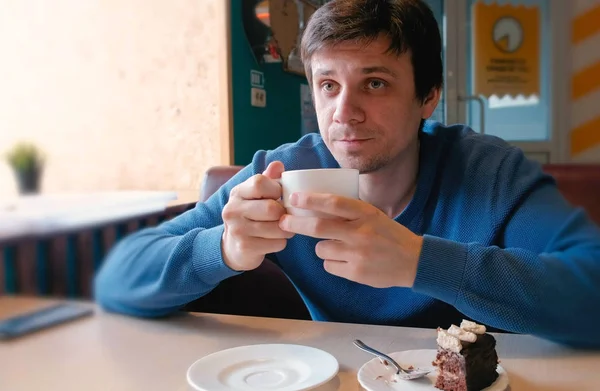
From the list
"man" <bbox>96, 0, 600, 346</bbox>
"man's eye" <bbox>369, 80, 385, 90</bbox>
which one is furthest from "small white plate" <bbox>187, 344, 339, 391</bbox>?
"man's eye" <bbox>369, 80, 385, 90</bbox>

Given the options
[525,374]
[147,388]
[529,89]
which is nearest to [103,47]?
[147,388]

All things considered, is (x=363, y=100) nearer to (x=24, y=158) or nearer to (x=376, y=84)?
(x=376, y=84)

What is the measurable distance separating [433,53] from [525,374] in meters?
0.71

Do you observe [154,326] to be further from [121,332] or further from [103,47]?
[103,47]

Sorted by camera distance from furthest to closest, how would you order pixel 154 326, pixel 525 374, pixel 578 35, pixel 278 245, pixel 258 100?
1. pixel 578 35
2. pixel 258 100
3. pixel 154 326
4. pixel 278 245
5. pixel 525 374

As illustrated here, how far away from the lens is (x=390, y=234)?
0.75 metres

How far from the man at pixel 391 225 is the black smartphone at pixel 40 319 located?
0.04 m

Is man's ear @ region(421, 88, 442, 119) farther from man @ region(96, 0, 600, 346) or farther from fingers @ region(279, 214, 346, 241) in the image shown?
fingers @ region(279, 214, 346, 241)

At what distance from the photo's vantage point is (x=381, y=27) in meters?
1.05

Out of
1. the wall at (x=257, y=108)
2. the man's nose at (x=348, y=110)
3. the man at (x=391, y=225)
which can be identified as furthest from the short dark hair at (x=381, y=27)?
the wall at (x=257, y=108)

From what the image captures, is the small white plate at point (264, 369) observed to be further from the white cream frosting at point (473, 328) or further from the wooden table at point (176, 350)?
the white cream frosting at point (473, 328)

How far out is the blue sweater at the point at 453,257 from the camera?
80cm

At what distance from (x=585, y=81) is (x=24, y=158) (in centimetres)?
409

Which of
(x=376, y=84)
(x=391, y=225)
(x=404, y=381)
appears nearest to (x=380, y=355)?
(x=404, y=381)
